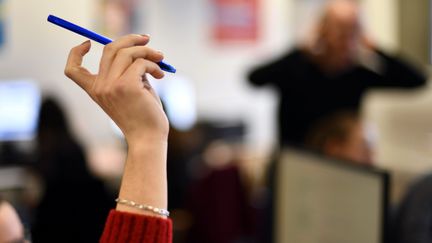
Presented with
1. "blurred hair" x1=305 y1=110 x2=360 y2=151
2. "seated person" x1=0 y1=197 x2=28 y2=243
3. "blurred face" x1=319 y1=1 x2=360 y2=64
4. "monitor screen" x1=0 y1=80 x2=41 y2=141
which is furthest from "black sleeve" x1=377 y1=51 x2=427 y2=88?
"seated person" x1=0 y1=197 x2=28 y2=243

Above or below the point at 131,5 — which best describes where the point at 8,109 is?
below

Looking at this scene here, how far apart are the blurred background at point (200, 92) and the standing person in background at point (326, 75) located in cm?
18

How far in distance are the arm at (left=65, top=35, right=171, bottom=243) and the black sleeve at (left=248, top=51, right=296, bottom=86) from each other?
2618 millimetres

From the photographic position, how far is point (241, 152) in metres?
5.67

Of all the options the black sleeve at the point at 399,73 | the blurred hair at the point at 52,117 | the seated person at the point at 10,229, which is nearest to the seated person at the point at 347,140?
the black sleeve at the point at 399,73

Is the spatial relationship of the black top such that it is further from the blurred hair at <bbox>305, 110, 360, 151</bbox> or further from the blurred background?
the blurred hair at <bbox>305, 110, 360, 151</bbox>

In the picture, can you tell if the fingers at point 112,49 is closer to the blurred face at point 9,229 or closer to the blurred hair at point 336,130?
the blurred face at point 9,229

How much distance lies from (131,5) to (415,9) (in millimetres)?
2129

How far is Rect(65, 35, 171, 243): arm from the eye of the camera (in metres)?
0.93

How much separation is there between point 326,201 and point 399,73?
1901 millimetres

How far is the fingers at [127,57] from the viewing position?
929 millimetres

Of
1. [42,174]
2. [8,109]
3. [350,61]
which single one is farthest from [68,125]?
[350,61]

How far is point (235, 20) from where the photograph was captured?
6465mm

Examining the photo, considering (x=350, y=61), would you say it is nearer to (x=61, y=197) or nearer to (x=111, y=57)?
(x=61, y=197)
